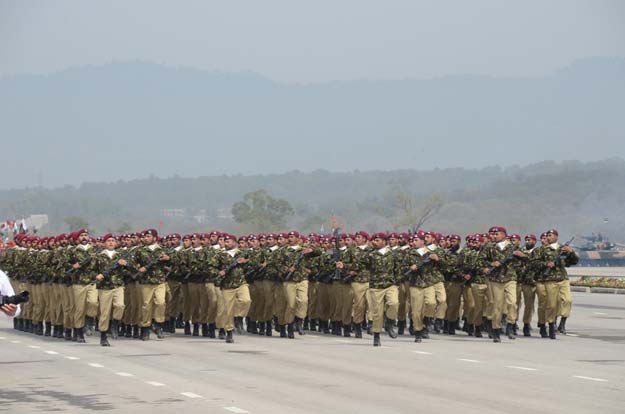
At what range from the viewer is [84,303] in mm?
25719

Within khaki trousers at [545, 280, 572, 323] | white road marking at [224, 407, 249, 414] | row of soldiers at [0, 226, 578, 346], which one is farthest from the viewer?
khaki trousers at [545, 280, 572, 323]

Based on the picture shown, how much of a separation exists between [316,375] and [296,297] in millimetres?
8457

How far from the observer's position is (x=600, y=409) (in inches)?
581

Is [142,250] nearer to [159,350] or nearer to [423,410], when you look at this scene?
[159,350]

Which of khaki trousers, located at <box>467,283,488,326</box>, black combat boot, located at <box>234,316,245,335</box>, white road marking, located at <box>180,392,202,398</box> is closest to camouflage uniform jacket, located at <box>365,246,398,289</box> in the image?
khaki trousers, located at <box>467,283,488,326</box>

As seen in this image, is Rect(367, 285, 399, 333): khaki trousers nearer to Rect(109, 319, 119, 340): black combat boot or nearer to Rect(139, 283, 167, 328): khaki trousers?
Rect(139, 283, 167, 328): khaki trousers

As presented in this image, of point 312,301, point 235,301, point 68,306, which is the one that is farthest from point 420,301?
point 68,306

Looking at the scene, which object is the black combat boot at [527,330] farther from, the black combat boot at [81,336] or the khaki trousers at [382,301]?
the black combat boot at [81,336]

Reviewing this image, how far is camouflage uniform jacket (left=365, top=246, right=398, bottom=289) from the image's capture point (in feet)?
80.7

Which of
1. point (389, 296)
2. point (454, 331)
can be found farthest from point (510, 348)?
point (454, 331)

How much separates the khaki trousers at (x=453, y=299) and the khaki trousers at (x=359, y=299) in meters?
2.18

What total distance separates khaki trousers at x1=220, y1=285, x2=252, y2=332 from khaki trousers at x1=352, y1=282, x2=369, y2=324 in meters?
1.89

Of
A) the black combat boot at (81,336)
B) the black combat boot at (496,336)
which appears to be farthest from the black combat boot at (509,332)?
the black combat boot at (81,336)

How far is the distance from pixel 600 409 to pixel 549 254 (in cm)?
1181
